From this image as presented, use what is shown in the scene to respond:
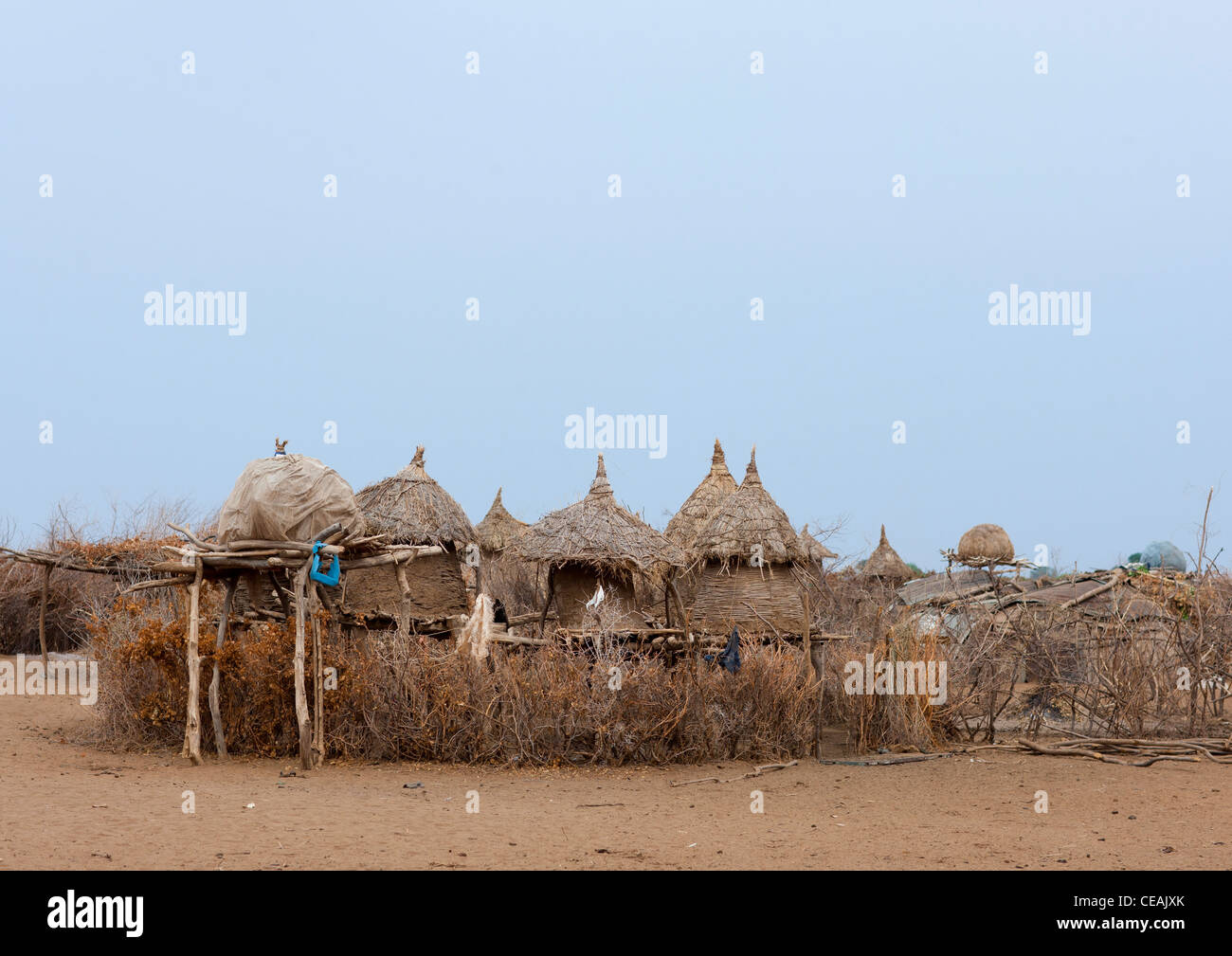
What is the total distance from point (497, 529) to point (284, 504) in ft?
48.3

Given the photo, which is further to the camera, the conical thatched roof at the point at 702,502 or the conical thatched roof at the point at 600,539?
the conical thatched roof at the point at 702,502

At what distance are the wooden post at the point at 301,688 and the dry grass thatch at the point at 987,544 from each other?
15841mm

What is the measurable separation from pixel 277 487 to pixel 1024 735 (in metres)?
8.94

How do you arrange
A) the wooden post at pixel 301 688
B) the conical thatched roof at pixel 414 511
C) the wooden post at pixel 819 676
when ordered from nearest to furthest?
the wooden post at pixel 301 688 < the wooden post at pixel 819 676 < the conical thatched roof at pixel 414 511

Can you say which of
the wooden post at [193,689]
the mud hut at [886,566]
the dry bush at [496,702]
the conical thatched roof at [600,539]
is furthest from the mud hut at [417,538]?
the mud hut at [886,566]

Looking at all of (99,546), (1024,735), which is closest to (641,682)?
(1024,735)

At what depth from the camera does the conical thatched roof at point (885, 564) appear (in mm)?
28172

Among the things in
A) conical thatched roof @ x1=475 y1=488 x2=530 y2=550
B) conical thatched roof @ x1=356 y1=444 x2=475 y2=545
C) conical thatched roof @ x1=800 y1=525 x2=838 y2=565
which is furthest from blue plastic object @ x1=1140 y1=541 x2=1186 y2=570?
conical thatched roof @ x1=356 y1=444 x2=475 y2=545

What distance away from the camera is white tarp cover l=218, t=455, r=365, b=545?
10.7 meters

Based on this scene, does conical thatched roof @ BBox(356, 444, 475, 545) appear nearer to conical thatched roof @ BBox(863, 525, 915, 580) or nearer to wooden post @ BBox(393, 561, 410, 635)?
wooden post @ BBox(393, 561, 410, 635)

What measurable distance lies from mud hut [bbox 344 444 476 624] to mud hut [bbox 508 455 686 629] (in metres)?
1.17

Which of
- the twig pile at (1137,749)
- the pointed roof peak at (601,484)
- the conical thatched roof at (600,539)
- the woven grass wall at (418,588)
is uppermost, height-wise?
the pointed roof peak at (601,484)

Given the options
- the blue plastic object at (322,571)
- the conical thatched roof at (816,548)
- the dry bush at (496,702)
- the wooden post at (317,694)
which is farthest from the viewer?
the conical thatched roof at (816,548)

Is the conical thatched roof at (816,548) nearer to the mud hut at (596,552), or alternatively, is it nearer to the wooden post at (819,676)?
the mud hut at (596,552)
